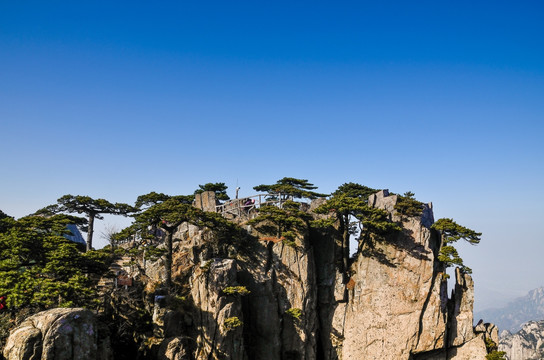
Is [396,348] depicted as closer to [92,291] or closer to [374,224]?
[374,224]

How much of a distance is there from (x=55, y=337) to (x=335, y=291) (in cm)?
2676

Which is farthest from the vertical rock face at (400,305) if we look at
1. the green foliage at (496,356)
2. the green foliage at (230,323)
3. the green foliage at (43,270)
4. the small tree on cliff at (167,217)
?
the green foliage at (43,270)

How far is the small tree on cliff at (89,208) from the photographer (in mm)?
34250

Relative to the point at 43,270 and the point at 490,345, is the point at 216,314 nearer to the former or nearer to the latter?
the point at 43,270

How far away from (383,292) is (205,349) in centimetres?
1894

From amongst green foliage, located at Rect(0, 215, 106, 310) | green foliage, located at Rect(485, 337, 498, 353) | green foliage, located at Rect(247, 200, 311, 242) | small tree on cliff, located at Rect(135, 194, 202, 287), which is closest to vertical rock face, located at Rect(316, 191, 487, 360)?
green foliage, located at Rect(485, 337, 498, 353)

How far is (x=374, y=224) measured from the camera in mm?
36000

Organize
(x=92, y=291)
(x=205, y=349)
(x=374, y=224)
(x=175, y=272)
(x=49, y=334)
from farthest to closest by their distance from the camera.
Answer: (x=374, y=224) → (x=175, y=272) → (x=205, y=349) → (x=92, y=291) → (x=49, y=334)

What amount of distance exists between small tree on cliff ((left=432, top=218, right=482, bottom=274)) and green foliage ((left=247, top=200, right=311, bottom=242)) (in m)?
13.7

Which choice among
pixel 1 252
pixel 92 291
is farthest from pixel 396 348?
pixel 1 252

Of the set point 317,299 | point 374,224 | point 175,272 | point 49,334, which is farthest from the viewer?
point 317,299

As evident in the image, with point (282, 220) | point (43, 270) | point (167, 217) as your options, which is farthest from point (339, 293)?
point (43, 270)

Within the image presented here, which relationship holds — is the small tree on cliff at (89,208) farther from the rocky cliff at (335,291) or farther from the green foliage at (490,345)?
the green foliage at (490,345)

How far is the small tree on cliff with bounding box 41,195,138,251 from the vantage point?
3425 centimetres
